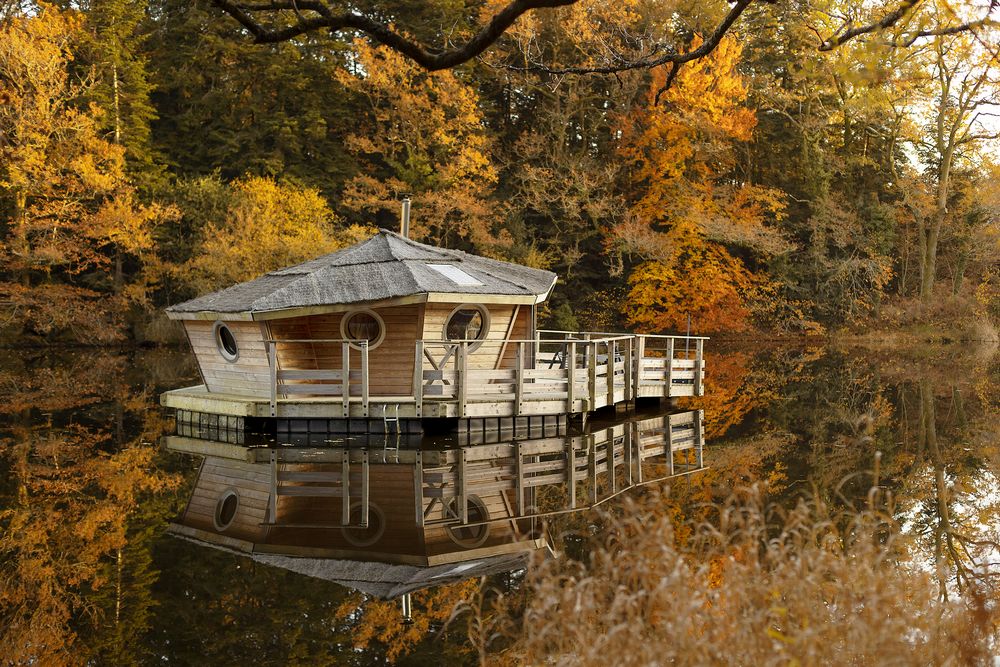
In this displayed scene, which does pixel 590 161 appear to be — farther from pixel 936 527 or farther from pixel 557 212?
pixel 936 527

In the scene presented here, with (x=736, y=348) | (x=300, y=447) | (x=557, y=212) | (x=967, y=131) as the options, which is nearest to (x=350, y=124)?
(x=557, y=212)

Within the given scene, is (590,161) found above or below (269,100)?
below

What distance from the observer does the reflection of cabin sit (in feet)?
30.1

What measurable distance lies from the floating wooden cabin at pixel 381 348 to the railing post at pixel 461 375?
0.7 inches

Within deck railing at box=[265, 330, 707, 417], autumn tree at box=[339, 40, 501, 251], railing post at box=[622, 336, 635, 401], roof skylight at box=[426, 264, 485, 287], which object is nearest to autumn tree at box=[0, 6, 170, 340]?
autumn tree at box=[339, 40, 501, 251]

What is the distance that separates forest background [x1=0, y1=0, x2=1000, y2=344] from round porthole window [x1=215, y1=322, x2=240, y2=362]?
1238 cm

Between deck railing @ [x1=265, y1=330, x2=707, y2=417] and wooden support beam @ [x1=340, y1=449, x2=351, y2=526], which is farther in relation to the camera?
deck railing @ [x1=265, y1=330, x2=707, y2=417]

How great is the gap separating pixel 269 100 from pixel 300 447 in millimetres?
28669

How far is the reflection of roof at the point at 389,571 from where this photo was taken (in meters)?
7.75

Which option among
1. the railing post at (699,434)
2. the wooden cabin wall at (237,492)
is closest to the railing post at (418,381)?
the wooden cabin wall at (237,492)

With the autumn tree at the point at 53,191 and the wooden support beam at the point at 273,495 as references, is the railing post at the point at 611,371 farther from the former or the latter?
the autumn tree at the point at 53,191

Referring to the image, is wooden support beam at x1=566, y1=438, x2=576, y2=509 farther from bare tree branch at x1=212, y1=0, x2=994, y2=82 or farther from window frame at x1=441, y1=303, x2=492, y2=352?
bare tree branch at x1=212, y1=0, x2=994, y2=82

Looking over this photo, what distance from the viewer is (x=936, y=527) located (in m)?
9.27

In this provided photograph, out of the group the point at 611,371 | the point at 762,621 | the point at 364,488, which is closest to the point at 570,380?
the point at 611,371
